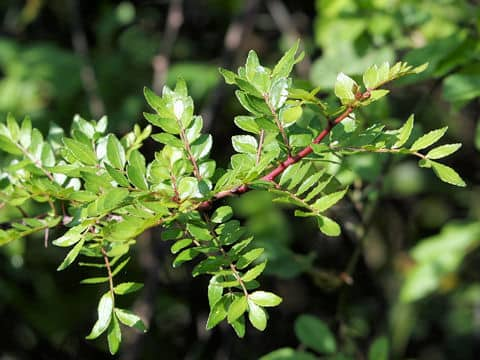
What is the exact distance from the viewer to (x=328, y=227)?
0.82m

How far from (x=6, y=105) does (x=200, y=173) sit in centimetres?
207

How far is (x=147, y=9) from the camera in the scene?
10.6 feet

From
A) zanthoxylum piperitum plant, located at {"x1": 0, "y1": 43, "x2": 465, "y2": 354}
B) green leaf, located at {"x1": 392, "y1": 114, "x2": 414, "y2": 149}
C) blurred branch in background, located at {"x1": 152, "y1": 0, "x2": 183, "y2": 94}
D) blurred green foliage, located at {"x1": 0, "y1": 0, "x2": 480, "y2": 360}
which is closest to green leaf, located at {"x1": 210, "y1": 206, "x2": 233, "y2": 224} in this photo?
zanthoxylum piperitum plant, located at {"x1": 0, "y1": 43, "x2": 465, "y2": 354}

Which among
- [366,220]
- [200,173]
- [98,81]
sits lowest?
[98,81]

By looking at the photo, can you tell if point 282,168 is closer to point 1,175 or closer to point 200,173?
point 200,173

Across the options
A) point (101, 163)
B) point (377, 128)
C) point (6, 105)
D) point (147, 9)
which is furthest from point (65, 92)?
point (377, 128)

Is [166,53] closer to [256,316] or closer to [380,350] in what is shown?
[380,350]

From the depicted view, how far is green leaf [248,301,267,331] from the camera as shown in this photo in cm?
78

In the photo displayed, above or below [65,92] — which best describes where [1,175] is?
above

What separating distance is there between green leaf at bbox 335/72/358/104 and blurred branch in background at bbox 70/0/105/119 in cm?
191

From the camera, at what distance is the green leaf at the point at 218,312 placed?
31.3 inches

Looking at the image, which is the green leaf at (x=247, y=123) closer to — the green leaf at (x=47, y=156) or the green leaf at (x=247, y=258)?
the green leaf at (x=247, y=258)

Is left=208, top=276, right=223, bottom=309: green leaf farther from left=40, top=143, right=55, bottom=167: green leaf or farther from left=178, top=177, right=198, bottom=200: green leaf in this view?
left=40, top=143, right=55, bottom=167: green leaf

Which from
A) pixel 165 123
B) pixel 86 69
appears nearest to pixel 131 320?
pixel 165 123
